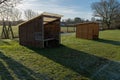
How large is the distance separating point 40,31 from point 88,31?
7.43 meters

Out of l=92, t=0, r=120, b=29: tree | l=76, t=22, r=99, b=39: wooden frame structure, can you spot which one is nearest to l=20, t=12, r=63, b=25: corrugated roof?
l=76, t=22, r=99, b=39: wooden frame structure

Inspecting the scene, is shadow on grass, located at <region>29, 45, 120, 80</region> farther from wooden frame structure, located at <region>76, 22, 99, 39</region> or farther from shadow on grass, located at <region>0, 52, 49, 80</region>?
wooden frame structure, located at <region>76, 22, 99, 39</region>

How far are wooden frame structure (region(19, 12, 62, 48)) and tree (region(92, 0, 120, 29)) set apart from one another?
32.8 meters

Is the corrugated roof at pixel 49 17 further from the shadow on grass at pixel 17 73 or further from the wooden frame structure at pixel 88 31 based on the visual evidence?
the wooden frame structure at pixel 88 31

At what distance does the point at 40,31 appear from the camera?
37.6 feet

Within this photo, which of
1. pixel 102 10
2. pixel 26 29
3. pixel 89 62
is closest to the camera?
pixel 89 62

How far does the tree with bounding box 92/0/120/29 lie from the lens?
44.5 meters

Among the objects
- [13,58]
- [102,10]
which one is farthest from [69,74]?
[102,10]

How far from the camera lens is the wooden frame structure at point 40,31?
11.4 metres

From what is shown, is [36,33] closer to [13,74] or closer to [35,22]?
[35,22]

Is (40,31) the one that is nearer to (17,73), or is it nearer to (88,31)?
(17,73)

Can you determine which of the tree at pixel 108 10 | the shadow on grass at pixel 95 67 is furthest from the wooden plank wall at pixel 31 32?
the tree at pixel 108 10

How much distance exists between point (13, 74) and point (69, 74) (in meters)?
1.72

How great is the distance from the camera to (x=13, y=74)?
5980 millimetres
